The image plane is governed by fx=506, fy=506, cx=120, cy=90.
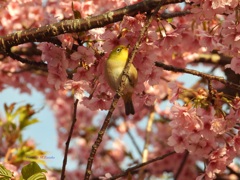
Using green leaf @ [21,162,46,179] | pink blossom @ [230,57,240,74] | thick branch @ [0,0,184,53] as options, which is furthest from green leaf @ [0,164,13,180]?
pink blossom @ [230,57,240,74]

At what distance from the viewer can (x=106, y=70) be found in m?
2.71

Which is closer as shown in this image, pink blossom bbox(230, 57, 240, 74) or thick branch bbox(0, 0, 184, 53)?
thick branch bbox(0, 0, 184, 53)

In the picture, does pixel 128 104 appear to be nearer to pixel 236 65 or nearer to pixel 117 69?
pixel 117 69

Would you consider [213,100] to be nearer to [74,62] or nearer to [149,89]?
[74,62]

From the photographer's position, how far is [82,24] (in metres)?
2.54

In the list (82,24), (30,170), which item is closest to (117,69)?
(82,24)

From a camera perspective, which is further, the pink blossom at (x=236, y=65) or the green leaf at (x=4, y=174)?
the pink blossom at (x=236, y=65)

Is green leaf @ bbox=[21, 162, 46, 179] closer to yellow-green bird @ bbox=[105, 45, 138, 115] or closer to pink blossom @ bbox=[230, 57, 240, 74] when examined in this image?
yellow-green bird @ bbox=[105, 45, 138, 115]

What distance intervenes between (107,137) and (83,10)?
4959 millimetres

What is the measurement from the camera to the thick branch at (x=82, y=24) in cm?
251

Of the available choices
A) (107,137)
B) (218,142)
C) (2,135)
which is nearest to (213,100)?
(218,142)

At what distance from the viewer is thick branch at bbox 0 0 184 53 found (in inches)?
98.8

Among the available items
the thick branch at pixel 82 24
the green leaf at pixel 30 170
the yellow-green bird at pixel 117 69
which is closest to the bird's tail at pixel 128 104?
the yellow-green bird at pixel 117 69

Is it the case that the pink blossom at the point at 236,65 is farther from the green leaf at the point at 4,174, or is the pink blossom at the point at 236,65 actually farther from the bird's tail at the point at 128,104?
the green leaf at the point at 4,174
